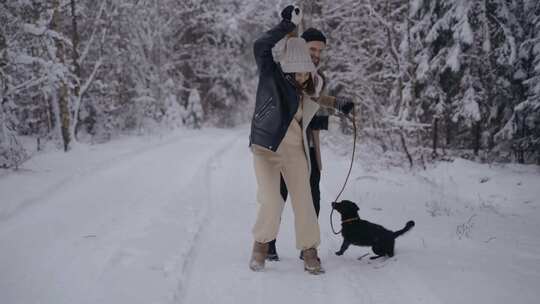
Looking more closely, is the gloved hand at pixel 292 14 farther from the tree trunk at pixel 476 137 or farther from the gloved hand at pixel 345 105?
the tree trunk at pixel 476 137

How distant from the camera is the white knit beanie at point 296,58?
11.5ft

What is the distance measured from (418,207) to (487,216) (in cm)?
99

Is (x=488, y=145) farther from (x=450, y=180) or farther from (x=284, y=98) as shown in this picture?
(x=284, y=98)

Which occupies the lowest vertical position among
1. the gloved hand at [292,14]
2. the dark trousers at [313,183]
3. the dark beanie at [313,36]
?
the dark trousers at [313,183]

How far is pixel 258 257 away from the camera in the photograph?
3650 mm

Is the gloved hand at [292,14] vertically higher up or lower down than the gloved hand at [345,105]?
higher up

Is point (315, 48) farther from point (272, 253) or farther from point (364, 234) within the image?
point (272, 253)

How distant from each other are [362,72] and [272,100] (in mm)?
12867

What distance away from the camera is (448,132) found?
529 inches

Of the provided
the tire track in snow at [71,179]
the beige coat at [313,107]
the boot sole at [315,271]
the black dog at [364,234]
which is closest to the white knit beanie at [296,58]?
the beige coat at [313,107]

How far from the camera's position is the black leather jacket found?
3.54m

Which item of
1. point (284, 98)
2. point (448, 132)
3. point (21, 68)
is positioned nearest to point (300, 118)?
point (284, 98)

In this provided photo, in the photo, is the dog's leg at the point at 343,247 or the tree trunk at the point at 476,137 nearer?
the dog's leg at the point at 343,247

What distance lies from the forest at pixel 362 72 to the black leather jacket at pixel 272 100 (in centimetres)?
553
